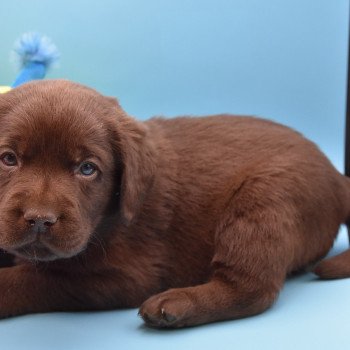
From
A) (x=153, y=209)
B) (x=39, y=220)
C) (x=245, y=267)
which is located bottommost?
(x=245, y=267)

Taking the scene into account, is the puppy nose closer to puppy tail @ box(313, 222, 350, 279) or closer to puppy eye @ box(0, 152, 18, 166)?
puppy eye @ box(0, 152, 18, 166)

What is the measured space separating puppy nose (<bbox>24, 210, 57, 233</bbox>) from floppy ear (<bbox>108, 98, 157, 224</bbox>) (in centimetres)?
41

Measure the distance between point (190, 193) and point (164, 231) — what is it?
0.63ft

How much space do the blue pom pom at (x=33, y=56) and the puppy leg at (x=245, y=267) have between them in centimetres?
137

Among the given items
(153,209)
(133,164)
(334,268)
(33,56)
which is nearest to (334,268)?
(334,268)

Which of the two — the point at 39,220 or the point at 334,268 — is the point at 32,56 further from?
the point at 334,268

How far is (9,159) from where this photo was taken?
265 cm

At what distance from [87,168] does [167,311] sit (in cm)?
59

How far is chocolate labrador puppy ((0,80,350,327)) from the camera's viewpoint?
2.61 meters

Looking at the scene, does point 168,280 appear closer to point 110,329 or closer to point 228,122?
point 110,329

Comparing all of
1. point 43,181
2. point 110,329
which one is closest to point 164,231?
point 110,329

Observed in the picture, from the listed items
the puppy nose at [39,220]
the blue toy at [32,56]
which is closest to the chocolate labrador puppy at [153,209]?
the puppy nose at [39,220]

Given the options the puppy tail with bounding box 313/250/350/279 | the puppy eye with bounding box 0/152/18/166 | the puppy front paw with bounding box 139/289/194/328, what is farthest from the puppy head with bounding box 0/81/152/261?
the puppy tail with bounding box 313/250/350/279

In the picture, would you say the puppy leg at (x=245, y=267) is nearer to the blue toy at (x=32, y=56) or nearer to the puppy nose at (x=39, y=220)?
the puppy nose at (x=39, y=220)
